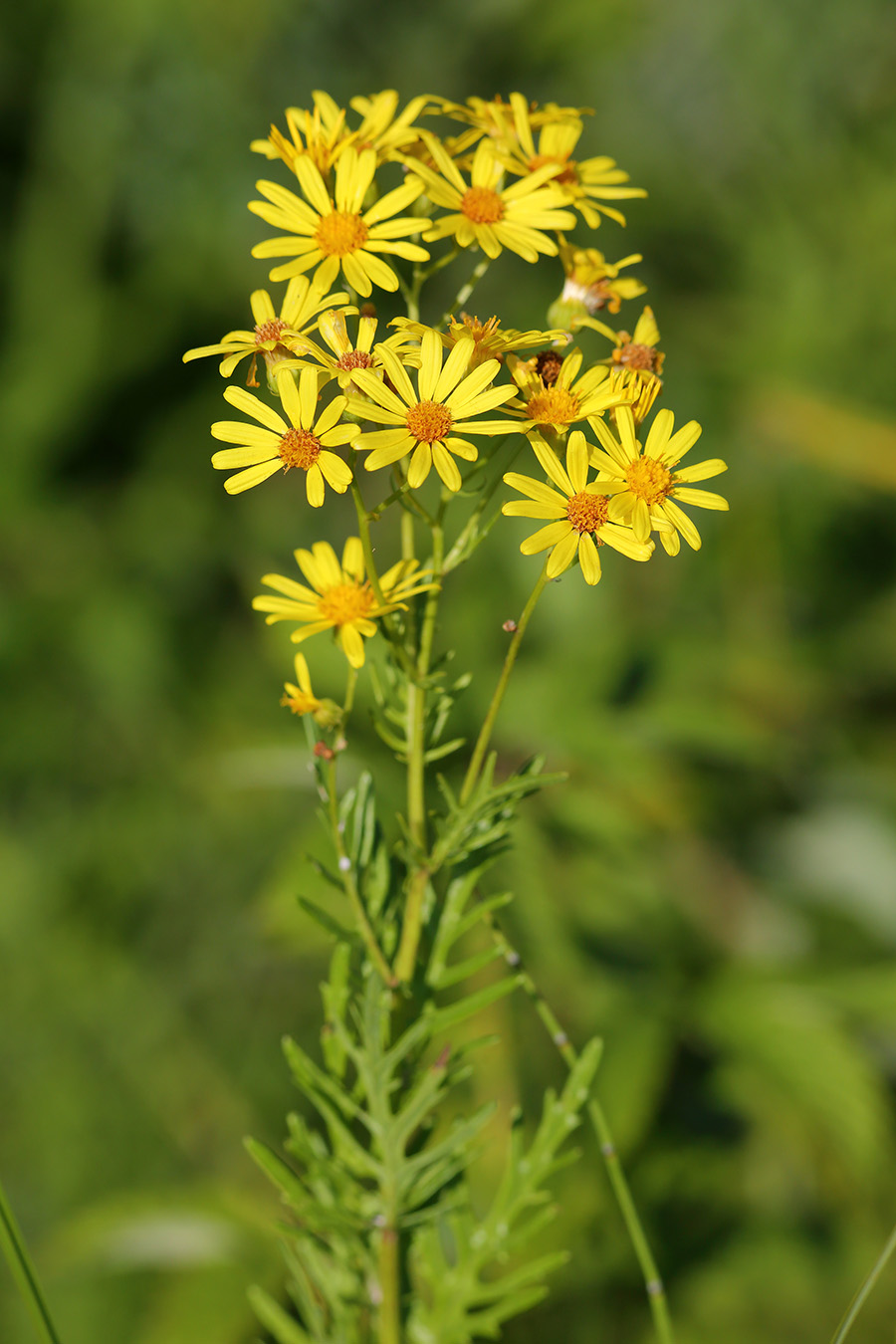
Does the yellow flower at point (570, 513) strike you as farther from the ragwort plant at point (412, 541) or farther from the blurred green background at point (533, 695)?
the blurred green background at point (533, 695)

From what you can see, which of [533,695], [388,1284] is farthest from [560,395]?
[533,695]

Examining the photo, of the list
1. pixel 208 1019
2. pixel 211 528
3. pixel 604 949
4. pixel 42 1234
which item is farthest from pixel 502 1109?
pixel 211 528

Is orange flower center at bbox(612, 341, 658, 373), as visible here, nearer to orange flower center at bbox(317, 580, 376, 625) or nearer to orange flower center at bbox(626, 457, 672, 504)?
orange flower center at bbox(626, 457, 672, 504)

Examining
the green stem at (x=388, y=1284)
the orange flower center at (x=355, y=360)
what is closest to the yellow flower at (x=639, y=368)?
the orange flower center at (x=355, y=360)

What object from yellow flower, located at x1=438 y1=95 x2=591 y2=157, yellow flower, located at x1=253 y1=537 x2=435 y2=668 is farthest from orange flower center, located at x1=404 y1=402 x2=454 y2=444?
yellow flower, located at x1=438 y1=95 x2=591 y2=157

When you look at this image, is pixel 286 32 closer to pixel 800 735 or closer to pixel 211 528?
pixel 211 528

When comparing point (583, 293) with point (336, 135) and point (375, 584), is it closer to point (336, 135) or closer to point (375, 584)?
point (336, 135)
